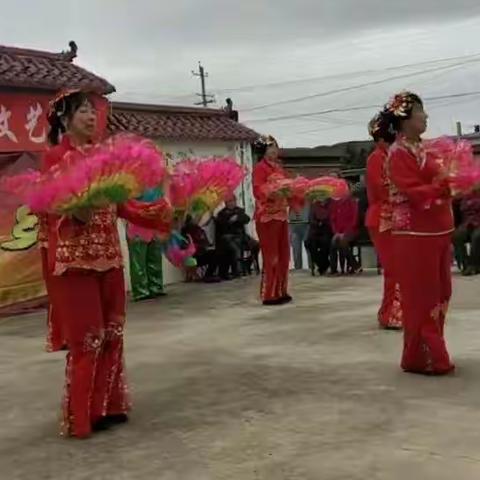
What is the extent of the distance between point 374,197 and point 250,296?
3.50 metres

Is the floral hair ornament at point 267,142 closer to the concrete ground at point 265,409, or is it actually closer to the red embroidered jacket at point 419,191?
the concrete ground at point 265,409

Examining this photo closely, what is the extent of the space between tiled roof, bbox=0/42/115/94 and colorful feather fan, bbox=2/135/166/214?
5.18 m

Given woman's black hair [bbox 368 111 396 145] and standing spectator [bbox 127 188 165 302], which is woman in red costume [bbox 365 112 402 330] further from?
standing spectator [bbox 127 188 165 302]

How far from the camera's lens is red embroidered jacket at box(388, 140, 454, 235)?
484cm

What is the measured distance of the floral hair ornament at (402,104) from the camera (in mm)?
5105

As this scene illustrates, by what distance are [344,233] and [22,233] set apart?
437 cm

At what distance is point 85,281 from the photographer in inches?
167

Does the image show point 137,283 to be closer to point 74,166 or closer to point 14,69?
point 14,69

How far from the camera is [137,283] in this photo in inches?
416

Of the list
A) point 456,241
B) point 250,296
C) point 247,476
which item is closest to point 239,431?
point 247,476

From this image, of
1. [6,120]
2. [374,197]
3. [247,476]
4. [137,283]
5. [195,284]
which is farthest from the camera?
[195,284]

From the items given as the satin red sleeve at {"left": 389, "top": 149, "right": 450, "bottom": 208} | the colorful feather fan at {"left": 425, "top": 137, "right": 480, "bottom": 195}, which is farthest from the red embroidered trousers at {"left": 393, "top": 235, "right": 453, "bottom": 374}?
the colorful feather fan at {"left": 425, "top": 137, "right": 480, "bottom": 195}

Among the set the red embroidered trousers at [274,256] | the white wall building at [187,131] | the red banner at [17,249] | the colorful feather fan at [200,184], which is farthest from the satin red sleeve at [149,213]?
the white wall building at [187,131]

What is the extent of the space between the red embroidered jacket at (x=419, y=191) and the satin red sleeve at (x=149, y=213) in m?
1.36
